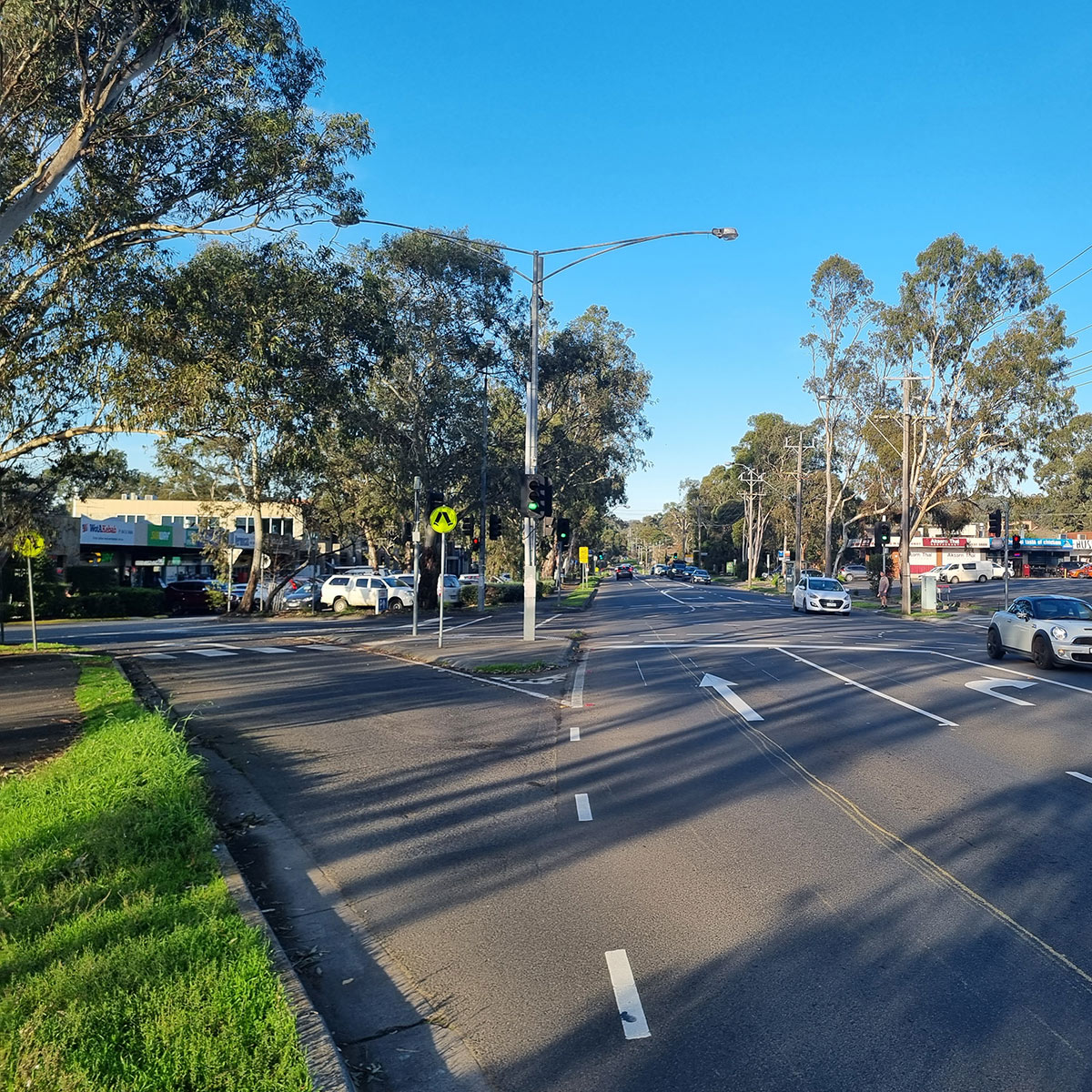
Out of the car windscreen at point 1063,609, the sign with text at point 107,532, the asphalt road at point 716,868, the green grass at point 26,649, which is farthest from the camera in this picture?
the sign with text at point 107,532

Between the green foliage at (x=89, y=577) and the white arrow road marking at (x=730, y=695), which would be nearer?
the white arrow road marking at (x=730, y=695)

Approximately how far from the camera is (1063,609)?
18.9 metres

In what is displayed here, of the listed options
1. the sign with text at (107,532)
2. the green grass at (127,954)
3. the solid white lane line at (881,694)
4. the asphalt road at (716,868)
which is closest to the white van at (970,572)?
the sign with text at (107,532)

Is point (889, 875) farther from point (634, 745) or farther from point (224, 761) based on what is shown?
point (224, 761)

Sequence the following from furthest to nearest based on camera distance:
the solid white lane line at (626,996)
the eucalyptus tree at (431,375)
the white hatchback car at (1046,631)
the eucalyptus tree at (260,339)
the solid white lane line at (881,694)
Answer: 1. the eucalyptus tree at (431,375)
2. the white hatchback car at (1046,631)
3. the eucalyptus tree at (260,339)
4. the solid white lane line at (881,694)
5. the solid white lane line at (626,996)

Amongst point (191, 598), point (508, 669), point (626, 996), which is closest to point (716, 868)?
point (626, 996)

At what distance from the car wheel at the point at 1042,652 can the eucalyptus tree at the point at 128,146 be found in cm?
1496

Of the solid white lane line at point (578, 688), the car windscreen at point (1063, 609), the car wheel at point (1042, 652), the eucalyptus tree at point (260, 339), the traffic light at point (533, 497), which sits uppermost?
the eucalyptus tree at point (260, 339)

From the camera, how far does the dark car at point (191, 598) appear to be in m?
42.6

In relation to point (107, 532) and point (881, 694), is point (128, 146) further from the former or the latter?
point (107, 532)

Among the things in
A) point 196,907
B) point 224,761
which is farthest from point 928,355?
point 196,907

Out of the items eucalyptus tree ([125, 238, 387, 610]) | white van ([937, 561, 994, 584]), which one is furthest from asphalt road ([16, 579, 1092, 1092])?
white van ([937, 561, 994, 584])

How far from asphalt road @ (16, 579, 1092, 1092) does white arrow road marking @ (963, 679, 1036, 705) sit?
0.18 metres

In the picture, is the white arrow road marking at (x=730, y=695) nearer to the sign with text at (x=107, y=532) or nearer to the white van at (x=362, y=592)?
the white van at (x=362, y=592)
